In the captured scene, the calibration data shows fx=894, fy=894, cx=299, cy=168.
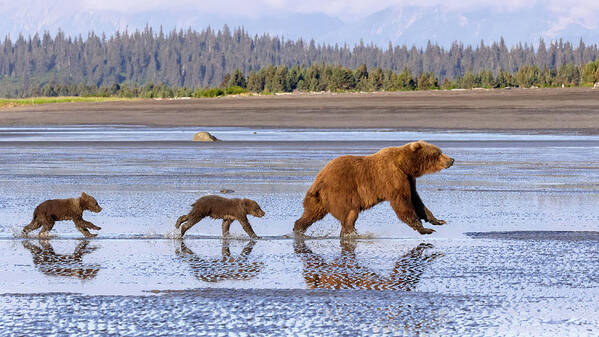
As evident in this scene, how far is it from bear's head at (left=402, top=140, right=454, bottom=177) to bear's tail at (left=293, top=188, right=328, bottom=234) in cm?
119

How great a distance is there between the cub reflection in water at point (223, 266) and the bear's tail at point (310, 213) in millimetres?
1027

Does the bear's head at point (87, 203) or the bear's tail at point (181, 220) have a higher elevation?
the bear's head at point (87, 203)

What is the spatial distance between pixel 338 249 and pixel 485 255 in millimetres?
1615

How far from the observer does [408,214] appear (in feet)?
34.8

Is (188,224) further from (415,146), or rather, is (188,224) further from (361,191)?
(415,146)

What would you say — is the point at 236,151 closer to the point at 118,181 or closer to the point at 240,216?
the point at 118,181

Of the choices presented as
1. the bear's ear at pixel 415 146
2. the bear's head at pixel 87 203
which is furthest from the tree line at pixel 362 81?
the bear's ear at pixel 415 146

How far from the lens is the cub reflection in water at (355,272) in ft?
25.7

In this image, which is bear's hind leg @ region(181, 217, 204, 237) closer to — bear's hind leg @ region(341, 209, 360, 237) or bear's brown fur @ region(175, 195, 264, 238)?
bear's brown fur @ region(175, 195, 264, 238)

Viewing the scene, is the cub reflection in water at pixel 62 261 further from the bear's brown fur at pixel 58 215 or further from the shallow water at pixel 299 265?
the bear's brown fur at pixel 58 215

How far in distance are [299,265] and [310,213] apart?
6.59ft

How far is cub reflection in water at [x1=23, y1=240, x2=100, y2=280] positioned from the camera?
333 inches

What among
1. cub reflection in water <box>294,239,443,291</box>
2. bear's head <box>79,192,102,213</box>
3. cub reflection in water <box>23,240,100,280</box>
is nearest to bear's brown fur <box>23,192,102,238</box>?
bear's head <box>79,192,102,213</box>

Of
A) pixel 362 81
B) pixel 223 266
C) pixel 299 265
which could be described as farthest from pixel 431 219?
pixel 362 81
